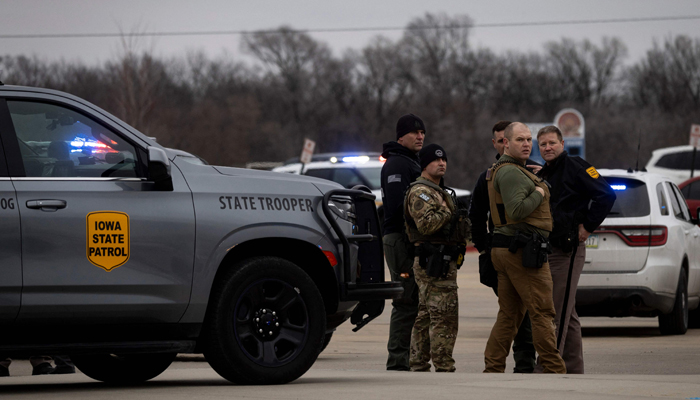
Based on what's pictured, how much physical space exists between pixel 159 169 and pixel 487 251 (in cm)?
280

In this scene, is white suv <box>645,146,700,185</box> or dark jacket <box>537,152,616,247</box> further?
white suv <box>645,146,700,185</box>

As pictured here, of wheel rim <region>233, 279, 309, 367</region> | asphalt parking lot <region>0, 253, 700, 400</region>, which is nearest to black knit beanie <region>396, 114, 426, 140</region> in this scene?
asphalt parking lot <region>0, 253, 700, 400</region>

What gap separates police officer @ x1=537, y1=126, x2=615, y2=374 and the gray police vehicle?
176 cm

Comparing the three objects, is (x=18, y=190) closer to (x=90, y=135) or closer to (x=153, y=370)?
(x=90, y=135)

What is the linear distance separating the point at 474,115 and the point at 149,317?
66.3 metres

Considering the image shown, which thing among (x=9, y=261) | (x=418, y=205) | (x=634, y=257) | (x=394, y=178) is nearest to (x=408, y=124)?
(x=394, y=178)

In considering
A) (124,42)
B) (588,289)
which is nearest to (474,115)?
(124,42)

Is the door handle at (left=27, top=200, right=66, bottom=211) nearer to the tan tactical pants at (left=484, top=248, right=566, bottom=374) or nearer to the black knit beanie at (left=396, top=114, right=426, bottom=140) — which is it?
the tan tactical pants at (left=484, top=248, right=566, bottom=374)

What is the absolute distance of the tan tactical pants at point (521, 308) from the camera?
7.52 m

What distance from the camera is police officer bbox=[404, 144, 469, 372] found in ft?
26.2

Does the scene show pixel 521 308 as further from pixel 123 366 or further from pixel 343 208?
pixel 123 366

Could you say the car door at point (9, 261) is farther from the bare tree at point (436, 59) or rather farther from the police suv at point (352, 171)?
the bare tree at point (436, 59)

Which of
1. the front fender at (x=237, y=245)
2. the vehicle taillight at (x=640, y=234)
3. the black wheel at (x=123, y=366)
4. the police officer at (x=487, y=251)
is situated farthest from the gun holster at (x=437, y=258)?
the vehicle taillight at (x=640, y=234)

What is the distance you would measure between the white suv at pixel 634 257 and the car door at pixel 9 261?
624 centimetres
